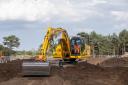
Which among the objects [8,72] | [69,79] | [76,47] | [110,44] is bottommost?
[69,79]

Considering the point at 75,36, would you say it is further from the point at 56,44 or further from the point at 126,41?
the point at 126,41

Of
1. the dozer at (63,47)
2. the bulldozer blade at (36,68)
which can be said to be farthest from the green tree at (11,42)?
the bulldozer blade at (36,68)

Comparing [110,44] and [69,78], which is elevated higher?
[110,44]

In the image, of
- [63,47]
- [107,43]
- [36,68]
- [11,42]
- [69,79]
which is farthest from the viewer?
[107,43]

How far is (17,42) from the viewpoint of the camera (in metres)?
170

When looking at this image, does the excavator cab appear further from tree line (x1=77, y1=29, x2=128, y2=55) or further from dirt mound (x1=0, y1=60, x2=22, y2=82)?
tree line (x1=77, y1=29, x2=128, y2=55)

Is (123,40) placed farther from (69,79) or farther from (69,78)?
(69,79)

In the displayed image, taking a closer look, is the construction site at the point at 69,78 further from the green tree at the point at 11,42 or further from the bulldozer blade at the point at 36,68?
the green tree at the point at 11,42

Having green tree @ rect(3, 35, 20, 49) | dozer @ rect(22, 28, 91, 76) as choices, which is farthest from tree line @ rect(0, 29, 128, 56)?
dozer @ rect(22, 28, 91, 76)

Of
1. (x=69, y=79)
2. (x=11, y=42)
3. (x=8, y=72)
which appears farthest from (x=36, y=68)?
(x=11, y=42)

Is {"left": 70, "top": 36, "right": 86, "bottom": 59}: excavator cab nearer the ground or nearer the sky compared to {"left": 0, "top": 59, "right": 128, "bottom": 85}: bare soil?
nearer the sky

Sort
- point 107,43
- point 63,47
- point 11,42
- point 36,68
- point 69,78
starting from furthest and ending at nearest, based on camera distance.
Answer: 1. point 107,43
2. point 11,42
3. point 63,47
4. point 36,68
5. point 69,78

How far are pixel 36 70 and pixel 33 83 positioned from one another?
6231mm

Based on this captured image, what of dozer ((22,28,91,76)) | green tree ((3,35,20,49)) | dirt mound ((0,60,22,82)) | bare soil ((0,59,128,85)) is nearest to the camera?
bare soil ((0,59,128,85))
